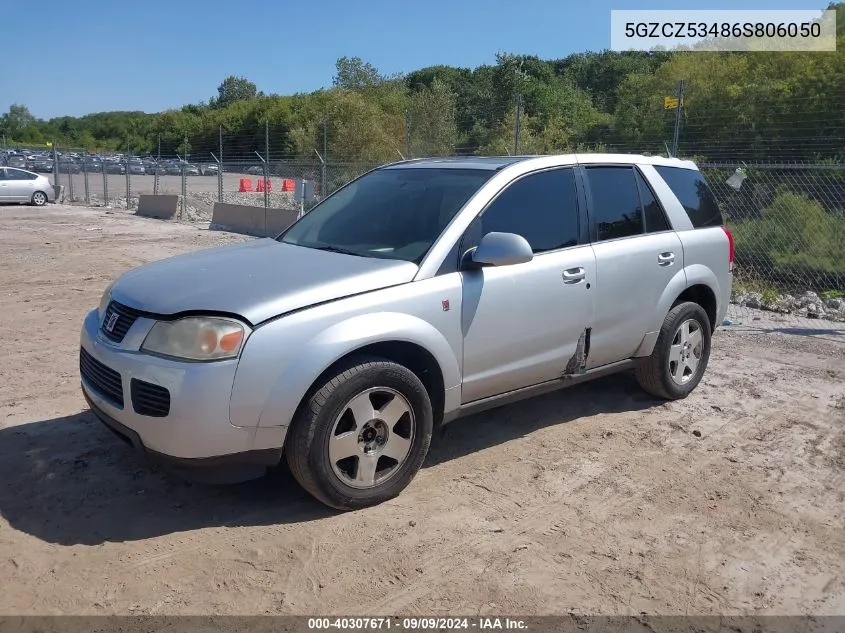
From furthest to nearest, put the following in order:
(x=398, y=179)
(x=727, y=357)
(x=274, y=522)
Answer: (x=727, y=357) → (x=398, y=179) → (x=274, y=522)

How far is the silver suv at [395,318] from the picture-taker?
136 inches

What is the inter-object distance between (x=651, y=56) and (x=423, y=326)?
45903 millimetres

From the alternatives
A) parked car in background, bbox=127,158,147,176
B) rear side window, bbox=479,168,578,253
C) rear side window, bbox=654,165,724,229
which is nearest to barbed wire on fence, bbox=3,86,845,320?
rear side window, bbox=654,165,724,229

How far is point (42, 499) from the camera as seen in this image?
384cm

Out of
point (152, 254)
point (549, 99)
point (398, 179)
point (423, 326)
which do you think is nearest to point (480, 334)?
point (423, 326)

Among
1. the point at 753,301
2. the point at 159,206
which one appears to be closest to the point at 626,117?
the point at 753,301

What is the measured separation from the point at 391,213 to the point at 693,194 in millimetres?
2681

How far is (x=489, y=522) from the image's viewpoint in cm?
378

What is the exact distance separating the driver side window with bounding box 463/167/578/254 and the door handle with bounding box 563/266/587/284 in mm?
174

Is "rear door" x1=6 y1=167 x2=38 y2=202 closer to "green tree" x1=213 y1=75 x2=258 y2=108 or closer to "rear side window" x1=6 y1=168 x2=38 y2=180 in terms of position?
"rear side window" x1=6 y1=168 x2=38 y2=180

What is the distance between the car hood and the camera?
354 centimetres

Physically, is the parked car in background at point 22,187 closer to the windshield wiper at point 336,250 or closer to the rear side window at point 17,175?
the rear side window at point 17,175

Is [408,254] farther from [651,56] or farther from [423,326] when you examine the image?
[651,56]

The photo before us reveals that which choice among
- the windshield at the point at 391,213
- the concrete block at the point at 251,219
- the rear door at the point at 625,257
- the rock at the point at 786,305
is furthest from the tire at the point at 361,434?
the concrete block at the point at 251,219
